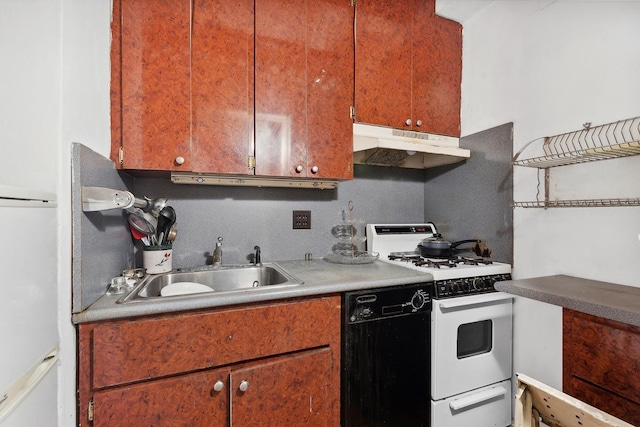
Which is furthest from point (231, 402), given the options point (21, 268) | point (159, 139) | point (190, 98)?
point (190, 98)

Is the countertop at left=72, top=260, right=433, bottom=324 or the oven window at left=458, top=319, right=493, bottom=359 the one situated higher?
the countertop at left=72, top=260, right=433, bottom=324

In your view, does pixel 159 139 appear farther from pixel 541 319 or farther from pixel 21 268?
pixel 541 319

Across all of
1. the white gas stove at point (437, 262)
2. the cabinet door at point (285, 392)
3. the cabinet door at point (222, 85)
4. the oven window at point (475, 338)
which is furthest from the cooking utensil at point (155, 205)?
the oven window at point (475, 338)

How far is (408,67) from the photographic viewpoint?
178 cm

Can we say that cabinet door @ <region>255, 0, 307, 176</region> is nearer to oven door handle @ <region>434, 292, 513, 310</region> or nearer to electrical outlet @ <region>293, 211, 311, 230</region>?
electrical outlet @ <region>293, 211, 311, 230</region>

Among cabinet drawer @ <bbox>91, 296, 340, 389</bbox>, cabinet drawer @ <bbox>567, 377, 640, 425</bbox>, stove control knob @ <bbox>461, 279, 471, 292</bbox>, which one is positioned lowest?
cabinet drawer @ <bbox>567, 377, 640, 425</bbox>

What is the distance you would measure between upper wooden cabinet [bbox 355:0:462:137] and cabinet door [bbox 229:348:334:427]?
1.33 meters

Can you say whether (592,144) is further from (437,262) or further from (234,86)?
(234,86)

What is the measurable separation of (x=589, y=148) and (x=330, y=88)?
1.26m

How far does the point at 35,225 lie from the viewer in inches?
29.1

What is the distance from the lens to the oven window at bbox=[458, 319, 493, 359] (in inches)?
58.4

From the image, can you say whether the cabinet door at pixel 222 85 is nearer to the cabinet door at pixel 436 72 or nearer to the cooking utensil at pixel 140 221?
the cooking utensil at pixel 140 221

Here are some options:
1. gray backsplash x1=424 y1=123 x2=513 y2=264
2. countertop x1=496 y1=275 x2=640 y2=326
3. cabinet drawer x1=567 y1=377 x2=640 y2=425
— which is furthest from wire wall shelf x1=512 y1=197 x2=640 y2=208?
cabinet drawer x1=567 y1=377 x2=640 y2=425

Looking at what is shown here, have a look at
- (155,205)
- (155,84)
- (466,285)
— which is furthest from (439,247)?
(155,84)
